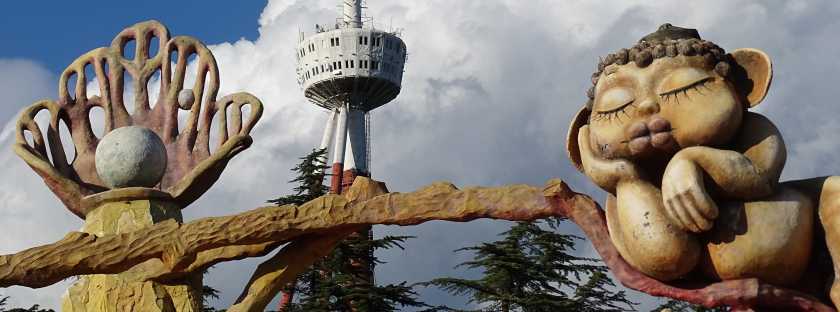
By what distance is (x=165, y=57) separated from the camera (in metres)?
11.6

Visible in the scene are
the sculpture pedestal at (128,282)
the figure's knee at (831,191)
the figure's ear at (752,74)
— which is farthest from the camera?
the sculpture pedestal at (128,282)

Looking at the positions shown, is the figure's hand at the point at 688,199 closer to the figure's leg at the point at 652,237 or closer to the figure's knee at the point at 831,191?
the figure's leg at the point at 652,237

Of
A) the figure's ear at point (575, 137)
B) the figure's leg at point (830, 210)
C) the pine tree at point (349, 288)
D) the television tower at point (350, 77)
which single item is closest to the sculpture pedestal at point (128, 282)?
the figure's ear at point (575, 137)

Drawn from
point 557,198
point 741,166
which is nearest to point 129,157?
Result: point 557,198

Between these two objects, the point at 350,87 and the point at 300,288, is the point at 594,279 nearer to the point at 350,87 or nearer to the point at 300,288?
the point at 300,288

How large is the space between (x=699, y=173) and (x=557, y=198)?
1.20 meters

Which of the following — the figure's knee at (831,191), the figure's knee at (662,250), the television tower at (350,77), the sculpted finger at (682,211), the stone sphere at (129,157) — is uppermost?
the television tower at (350,77)

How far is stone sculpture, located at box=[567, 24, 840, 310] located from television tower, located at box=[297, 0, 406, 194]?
1986 inches

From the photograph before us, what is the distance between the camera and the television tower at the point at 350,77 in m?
58.8

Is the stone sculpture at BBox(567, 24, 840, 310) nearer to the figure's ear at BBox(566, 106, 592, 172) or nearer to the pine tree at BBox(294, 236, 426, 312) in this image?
the figure's ear at BBox(566, 106, 592, 172)

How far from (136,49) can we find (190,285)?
2748 millimetres

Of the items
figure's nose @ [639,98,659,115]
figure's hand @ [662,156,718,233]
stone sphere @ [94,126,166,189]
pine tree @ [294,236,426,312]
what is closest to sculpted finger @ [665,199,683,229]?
figure's hand @ [662,156,718,233]

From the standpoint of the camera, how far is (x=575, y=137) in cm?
771

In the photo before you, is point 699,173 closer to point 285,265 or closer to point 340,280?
point 285,265
